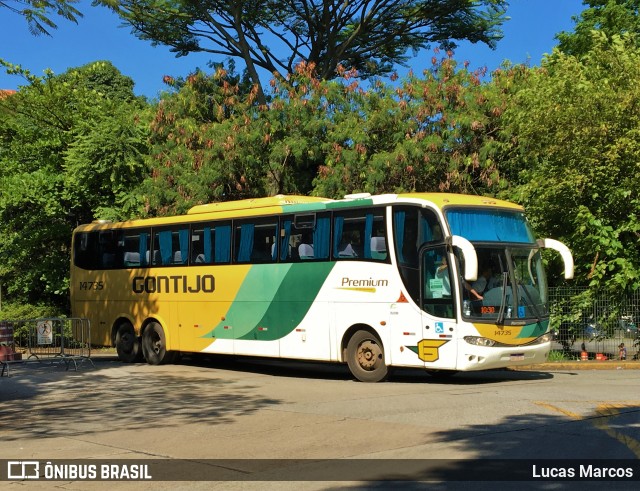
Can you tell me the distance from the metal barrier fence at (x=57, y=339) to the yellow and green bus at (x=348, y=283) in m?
1.27

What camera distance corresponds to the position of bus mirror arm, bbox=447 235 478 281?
1512cm

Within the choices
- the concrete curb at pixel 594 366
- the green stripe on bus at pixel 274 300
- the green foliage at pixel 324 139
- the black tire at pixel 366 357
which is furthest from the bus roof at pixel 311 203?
the concrete curb at pixel 594 366

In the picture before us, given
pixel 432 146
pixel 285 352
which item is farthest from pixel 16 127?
pixel 285 352

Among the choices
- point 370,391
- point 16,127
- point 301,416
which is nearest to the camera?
point 301,416

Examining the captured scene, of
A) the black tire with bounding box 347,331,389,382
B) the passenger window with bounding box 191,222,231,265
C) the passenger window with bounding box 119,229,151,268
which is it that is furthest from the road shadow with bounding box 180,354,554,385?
the passenger window with bounding box 119,229,151,268

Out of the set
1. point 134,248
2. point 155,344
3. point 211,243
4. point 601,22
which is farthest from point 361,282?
point 601,22

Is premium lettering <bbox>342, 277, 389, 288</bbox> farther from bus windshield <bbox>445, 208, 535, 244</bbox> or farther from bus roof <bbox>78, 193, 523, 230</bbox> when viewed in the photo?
bus windshield <bbox>445, 208, 535, 244</bbox>

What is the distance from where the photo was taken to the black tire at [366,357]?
17.1 m

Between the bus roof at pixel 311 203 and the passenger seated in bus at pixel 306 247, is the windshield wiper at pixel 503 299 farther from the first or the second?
the passenger seated in bus at pixel 306 247

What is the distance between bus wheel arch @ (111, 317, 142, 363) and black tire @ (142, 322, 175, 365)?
0.88ft

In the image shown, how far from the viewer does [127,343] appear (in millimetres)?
23016

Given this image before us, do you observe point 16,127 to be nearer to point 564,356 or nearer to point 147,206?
point 147,206

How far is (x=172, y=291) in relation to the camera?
70.8ft

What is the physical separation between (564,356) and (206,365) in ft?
29.8
